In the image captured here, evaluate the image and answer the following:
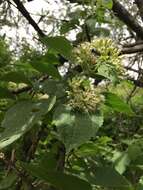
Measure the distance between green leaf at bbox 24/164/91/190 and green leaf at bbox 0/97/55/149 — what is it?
67mm

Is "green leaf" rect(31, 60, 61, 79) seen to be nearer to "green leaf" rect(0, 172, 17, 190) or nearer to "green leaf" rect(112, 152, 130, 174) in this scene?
"green leaf" rect(0, 172, 17, 190)

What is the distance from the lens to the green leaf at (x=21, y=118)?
3.17ft

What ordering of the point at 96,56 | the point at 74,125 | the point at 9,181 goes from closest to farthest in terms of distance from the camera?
the point at 74,125 → the point at 96,56 → the point at 9,181

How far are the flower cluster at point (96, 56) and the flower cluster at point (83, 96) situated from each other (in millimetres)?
33

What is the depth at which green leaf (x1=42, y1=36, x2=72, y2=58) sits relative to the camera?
1076 mm

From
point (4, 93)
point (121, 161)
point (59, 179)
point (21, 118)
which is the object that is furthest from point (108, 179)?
point (121, 161)

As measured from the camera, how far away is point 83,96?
3.28ft

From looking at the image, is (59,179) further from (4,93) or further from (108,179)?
(4,93)

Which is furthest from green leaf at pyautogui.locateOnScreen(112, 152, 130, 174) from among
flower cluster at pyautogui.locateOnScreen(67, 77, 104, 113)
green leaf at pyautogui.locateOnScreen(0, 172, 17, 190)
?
flower cluster at pyautogui.locateOnScreen(67, 77, 104, 113)

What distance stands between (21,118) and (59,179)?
139mm

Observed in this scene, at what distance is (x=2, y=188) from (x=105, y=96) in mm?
338

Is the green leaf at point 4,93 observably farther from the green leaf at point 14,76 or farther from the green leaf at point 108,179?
the green leaf at point 108,179

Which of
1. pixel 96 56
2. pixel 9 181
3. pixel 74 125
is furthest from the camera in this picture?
pixel 9 181

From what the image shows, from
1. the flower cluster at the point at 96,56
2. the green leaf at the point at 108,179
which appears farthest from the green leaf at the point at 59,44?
the green leaf at the point at 108,179
